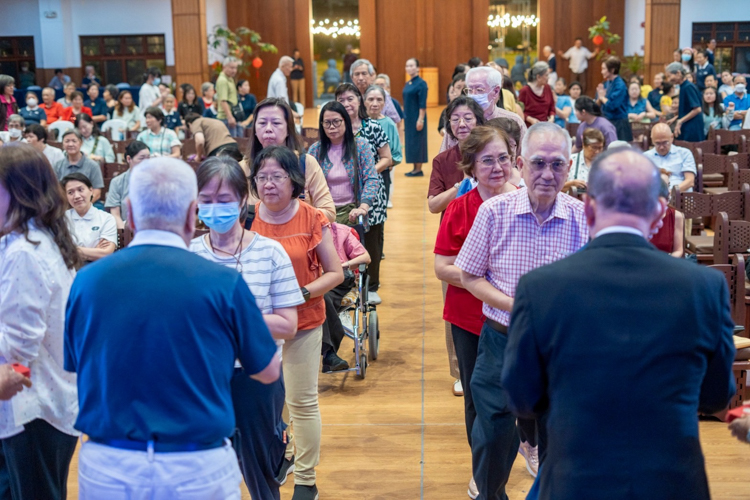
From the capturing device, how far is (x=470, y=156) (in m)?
3.85

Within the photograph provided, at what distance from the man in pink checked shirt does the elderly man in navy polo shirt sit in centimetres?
126

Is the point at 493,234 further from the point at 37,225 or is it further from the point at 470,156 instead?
the point at 37,225

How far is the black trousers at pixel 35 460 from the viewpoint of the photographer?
2875mm

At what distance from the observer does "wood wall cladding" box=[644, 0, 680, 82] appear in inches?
822

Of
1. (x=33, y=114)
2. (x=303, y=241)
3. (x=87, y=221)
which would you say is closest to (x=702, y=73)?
(x=33, y=114)

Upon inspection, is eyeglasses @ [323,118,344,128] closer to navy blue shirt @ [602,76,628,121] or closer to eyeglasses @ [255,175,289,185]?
eyeglasses @ [255,175,289,185]

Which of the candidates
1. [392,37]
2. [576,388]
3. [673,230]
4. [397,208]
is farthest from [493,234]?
[392,37]

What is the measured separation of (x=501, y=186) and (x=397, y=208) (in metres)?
7.82

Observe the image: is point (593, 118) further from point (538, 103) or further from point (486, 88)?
point (486, 88)

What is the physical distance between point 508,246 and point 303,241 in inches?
39.0

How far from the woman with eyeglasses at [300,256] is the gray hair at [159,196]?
4.92 feet

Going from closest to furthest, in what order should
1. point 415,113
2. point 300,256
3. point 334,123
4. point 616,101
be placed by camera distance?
point 300,256, point 334,123, point 616,101, point 415,113

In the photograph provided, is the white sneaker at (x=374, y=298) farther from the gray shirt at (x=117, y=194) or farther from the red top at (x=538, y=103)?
the red top at (x=538, y=103)

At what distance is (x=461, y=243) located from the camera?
3697 millimetres
